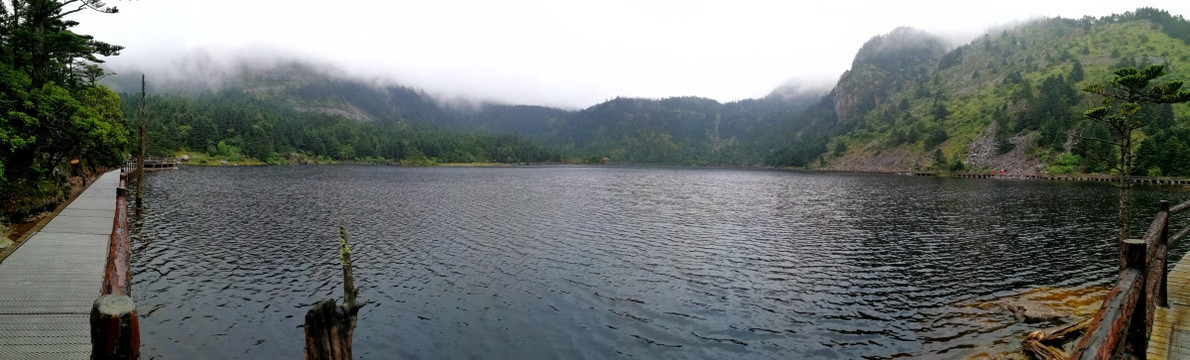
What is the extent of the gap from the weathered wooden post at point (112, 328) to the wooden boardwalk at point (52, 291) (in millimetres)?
6548

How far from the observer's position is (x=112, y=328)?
7531mm

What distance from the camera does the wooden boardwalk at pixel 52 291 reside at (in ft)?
40.9

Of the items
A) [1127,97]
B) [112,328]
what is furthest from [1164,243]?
[1127,97]

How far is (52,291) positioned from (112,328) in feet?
44.2

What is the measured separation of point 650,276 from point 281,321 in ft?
60.3

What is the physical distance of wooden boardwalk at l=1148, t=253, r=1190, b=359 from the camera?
32.6 ft

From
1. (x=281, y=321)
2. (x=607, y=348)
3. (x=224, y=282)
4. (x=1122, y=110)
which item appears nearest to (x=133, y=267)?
(x=224, y=282)

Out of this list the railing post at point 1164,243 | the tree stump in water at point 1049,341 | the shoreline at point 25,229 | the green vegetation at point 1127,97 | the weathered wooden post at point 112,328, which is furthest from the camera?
the green vegetation at point 1127,97

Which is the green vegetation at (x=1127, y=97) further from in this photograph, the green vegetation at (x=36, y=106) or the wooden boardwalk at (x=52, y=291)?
the green vegetation at (x=36, y=106)

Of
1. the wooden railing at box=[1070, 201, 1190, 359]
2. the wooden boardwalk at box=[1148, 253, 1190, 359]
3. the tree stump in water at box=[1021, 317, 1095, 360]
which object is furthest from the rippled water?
the wooden railing at box=[1070, 201, 1190, 359]

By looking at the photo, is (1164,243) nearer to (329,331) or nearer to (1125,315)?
(1125,315)

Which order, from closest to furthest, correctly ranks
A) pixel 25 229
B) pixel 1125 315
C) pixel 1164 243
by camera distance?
pixel 1125 315
pixel 1164 243
pixel 25 229

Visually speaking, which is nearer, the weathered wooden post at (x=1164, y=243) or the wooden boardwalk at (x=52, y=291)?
the weathered wooden post at (x=1164, y=243)

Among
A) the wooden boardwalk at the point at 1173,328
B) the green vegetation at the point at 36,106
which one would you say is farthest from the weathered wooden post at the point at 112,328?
the green vegetation at the point at 36,106
